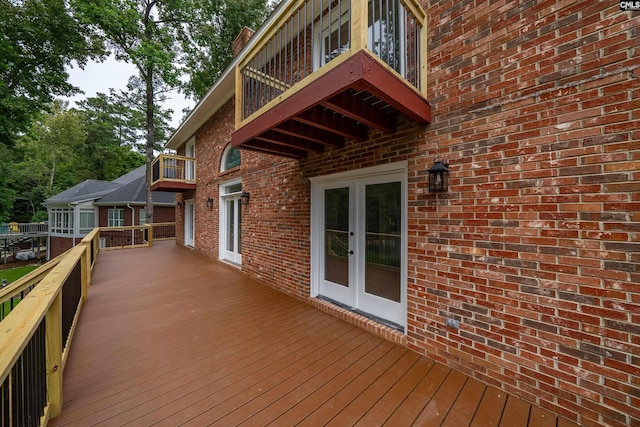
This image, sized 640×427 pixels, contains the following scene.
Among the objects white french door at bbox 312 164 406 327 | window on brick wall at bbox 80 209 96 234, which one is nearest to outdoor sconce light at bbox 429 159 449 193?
white french door at bbox 312 164 406 327

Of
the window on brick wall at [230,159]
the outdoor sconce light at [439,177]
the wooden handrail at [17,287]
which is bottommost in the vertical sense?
the wooden handrail at [17,287]

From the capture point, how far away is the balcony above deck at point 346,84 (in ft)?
6.32

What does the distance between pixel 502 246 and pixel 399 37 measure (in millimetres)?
2601

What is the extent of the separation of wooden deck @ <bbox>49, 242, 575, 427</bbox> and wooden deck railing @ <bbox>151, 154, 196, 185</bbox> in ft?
22.1

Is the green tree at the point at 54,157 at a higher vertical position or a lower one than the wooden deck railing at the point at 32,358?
higher

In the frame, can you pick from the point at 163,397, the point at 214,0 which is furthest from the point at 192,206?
the point at 163,397

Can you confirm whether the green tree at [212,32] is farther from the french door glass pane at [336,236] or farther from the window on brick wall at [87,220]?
the window on brick wall at [87,220]

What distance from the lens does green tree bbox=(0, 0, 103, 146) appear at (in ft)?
29.2

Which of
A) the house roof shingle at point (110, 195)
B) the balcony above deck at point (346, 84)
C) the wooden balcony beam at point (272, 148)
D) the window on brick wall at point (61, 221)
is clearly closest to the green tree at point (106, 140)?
the house roof shingle at point (110, 195)

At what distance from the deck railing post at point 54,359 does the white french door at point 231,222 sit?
4.81 metres

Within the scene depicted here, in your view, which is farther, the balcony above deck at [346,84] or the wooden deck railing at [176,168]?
the wooden deck railing at [176,168]

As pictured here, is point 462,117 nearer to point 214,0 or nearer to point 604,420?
point 604,420

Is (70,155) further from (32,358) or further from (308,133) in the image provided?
(32,358)

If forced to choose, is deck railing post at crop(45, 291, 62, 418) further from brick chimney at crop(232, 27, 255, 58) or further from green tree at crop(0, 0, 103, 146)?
green tree at crop(0, 0, 103, 146)
